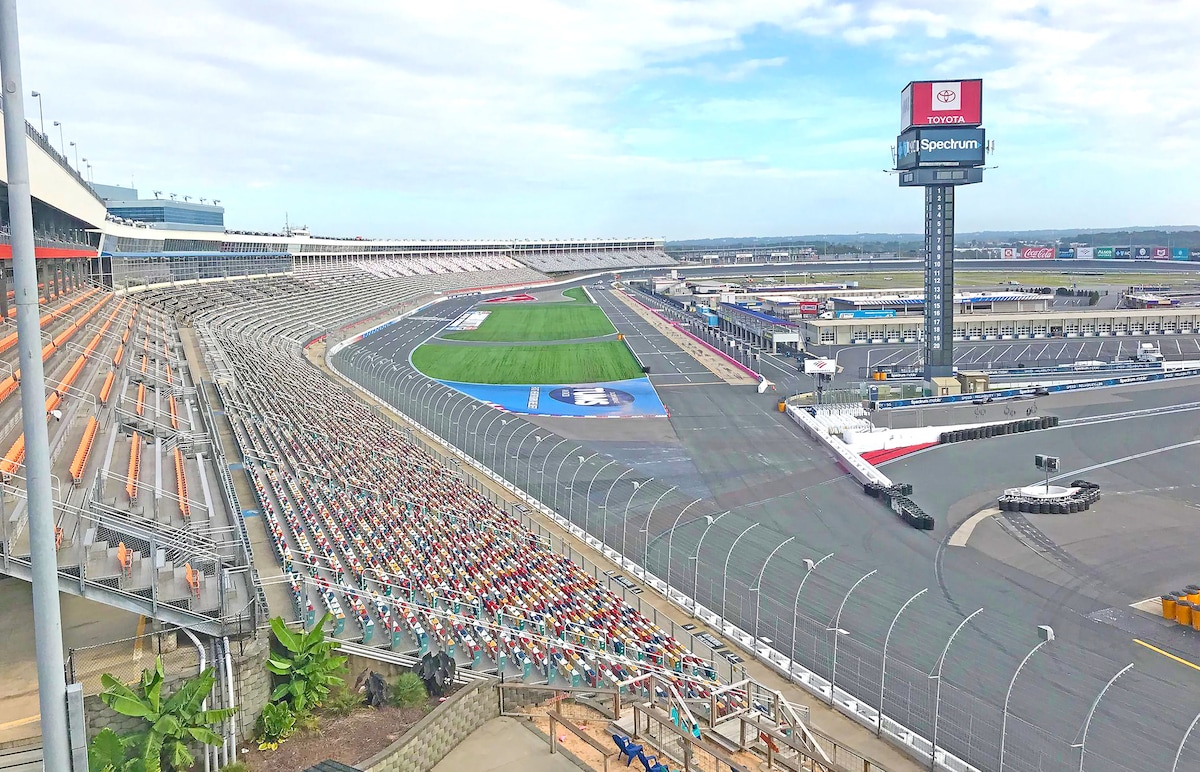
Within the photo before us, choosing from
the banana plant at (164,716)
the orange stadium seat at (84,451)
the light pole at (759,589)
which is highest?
the orange stadium seat at (84,451)

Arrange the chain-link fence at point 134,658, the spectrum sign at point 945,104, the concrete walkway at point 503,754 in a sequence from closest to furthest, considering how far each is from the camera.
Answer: the concrete walkway at point 503,754
the chain-link fence at point 134,658
the spectrum sign at point 945,104

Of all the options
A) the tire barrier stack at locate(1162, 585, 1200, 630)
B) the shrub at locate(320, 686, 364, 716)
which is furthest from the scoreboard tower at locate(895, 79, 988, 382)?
the shrub at locate(320, 686, 364, 716)

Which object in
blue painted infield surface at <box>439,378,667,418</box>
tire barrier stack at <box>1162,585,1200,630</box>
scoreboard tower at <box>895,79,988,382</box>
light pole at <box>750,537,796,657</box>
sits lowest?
tire barrier stack at <box>1162,585,1200,630</box>

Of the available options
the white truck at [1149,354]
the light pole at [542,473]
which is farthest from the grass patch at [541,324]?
the white truck at [1149,354]

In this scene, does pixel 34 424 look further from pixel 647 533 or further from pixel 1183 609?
pixel 1183 609

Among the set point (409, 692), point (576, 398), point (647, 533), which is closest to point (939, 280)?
point (576, 398)

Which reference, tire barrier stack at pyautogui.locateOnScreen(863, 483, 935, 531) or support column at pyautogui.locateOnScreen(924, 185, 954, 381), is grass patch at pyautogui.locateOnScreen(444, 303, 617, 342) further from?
tire barrier stack at pyautogui.locateOnScreen(863, 483, 935, 531)

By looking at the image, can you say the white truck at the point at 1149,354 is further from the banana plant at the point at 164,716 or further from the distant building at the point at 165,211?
the distant building at the point at 165,211
